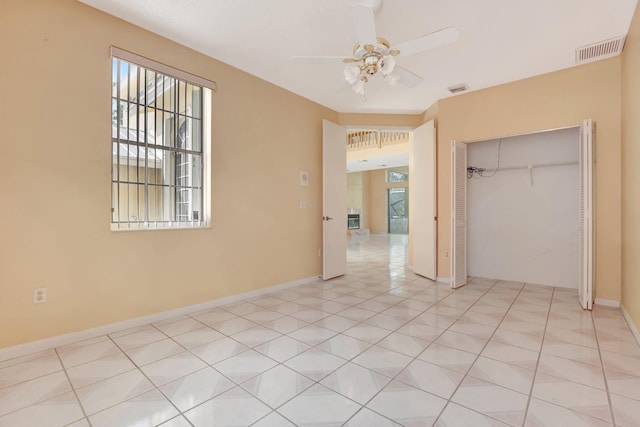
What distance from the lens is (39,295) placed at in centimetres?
230

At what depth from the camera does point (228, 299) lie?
351 centimetres

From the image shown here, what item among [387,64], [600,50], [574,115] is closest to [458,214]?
[574,115]

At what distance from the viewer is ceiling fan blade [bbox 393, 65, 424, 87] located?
254 cm

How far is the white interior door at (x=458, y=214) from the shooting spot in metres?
4.21

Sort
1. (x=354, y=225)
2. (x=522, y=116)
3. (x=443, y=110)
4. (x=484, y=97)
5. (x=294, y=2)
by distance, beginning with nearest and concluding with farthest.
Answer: (x=294, y=2)
(x=522, y=116)
(x=484, y=97)
(x=443, y=110)
(x=354, y=225)

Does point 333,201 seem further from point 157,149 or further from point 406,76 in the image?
point 157,149

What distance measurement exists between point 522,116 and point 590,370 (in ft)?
10.1

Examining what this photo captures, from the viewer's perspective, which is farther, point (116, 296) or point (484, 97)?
point (484, 97)

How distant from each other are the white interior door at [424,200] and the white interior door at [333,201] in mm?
1220

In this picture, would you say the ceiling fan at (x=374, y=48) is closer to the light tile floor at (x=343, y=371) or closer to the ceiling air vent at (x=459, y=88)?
the ceiling air vent at (x=459, y=88)

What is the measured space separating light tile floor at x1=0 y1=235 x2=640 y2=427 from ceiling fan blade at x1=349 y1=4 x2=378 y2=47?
Answer: 232 centimetres

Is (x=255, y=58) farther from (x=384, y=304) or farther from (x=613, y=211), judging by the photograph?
(x=613, y=211)

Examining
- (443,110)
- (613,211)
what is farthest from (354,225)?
(613,211)

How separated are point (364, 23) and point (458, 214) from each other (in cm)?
317
